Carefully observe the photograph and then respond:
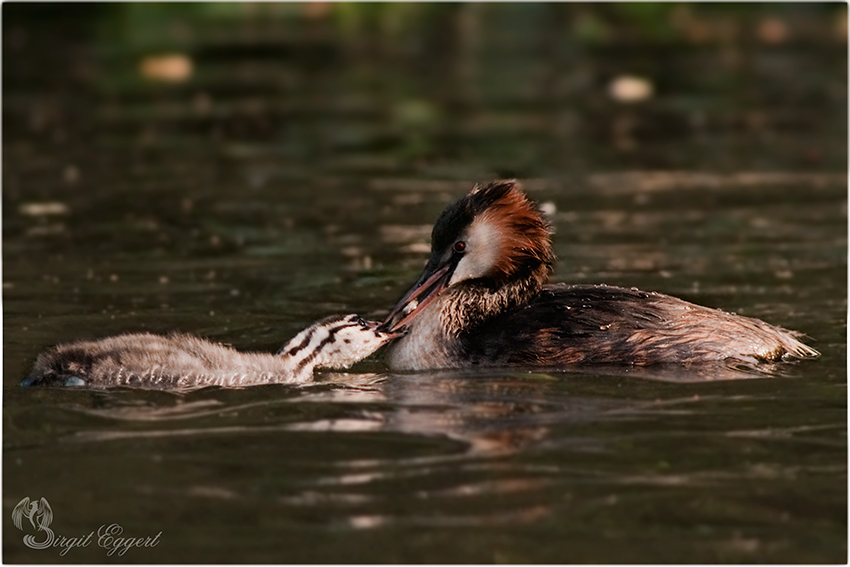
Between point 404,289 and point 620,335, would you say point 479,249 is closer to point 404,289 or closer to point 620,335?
point 620,335

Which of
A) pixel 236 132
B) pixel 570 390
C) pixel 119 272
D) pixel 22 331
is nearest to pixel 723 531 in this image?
pixel 570 390

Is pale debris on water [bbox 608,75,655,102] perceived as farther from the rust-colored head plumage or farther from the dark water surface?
the rust-colored head plumage

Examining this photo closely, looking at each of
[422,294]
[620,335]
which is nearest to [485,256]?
[422,294]

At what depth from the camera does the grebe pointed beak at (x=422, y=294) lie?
9.02 meters

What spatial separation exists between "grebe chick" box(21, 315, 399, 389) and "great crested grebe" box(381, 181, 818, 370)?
2.11 ft

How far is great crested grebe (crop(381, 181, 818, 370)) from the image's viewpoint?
28.1 ft

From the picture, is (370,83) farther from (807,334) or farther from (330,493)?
(330,493)

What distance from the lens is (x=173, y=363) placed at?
816 centimetres

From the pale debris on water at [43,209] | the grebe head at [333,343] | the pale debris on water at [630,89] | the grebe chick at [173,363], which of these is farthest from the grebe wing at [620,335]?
the pale debris on water at [630,89]

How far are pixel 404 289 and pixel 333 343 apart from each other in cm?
241

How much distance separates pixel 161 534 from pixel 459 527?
1.19 metres

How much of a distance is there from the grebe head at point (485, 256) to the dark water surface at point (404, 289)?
63cm

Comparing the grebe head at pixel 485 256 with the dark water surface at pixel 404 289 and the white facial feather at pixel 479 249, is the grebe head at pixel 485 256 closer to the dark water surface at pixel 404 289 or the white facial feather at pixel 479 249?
the white facial feather at pixel 479 249

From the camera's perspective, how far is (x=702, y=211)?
1341cm
